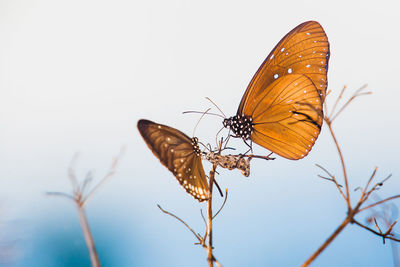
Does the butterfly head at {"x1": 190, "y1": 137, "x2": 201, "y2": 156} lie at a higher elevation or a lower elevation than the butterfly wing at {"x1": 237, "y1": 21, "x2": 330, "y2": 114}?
lower

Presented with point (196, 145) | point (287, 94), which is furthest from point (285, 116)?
point (196, 145)

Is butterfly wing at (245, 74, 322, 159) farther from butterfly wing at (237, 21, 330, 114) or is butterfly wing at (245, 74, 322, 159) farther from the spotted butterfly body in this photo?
the spotted butterfly body

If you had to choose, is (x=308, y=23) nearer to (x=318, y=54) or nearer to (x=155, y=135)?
(x=318, y=54)

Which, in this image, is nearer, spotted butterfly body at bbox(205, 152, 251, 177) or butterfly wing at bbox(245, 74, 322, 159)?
spotted butterfly body at bbox(205, 152, 251, 177)

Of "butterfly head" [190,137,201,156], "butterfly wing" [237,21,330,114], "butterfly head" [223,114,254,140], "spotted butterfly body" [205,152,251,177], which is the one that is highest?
"butterfly wing" [237,21,330,114]

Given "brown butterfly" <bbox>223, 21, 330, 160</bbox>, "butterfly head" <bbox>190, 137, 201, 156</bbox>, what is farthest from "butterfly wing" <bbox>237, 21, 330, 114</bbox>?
"butterfly head" <bbox>190, 137, 201, 156</bbox>

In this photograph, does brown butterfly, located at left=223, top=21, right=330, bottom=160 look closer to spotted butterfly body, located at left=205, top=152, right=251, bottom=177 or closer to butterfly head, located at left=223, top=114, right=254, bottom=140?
butterfly head, located at left=223, top=114, right=254, bottom=140
